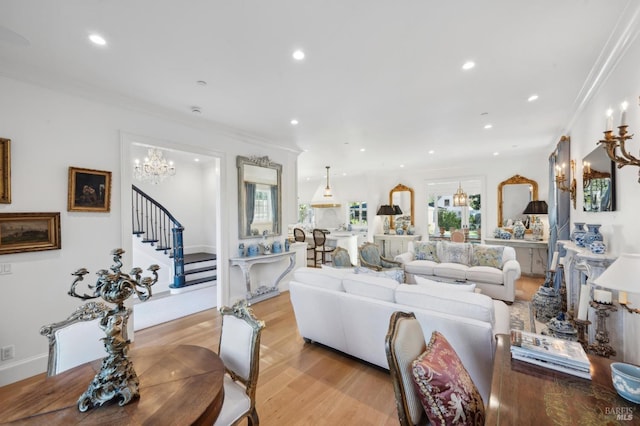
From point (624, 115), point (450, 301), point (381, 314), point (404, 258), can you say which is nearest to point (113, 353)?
point (381, 314)

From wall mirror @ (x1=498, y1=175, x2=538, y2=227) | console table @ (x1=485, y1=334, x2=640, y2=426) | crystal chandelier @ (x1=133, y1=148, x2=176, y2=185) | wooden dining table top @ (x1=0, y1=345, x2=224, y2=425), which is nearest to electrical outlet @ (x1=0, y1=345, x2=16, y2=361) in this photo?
wooden dining table top @ (x1=0, y1=345, x2=224, y2=425)

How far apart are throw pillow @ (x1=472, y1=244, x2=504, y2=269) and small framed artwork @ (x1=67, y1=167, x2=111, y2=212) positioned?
583 cm

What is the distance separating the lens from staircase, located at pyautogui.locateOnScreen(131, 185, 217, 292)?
546 cm

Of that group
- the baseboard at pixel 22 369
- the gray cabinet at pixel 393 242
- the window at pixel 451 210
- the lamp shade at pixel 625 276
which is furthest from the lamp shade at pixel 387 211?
the baseboard at pixel 22 369

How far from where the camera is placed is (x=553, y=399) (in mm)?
1124

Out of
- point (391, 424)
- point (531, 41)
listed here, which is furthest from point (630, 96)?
point (391, 424)

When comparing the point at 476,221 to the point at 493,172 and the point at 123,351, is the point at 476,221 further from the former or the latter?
the point at 123,351

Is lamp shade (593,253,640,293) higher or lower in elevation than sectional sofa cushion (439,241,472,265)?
higher

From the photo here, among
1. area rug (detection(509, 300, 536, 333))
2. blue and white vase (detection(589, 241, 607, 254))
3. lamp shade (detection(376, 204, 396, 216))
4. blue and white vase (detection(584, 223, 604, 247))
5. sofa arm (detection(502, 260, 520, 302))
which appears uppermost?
lamp shade (detection(376, 204, 396, 216))

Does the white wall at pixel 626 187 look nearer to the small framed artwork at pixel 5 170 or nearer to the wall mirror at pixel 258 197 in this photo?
the wall mirror at pixel 258 197

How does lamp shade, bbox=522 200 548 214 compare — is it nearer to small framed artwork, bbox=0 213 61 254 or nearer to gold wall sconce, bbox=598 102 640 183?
gold wall sconce, bbox=598 102 640 183

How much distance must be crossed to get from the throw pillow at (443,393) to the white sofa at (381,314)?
81 centimetres

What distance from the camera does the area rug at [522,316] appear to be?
3.57 metres

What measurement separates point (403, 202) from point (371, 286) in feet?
20.8
